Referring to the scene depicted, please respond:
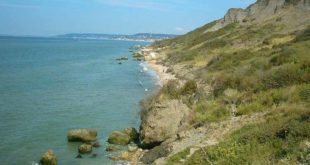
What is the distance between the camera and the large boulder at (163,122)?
2117cm

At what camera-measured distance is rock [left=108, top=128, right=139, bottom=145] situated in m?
23.6

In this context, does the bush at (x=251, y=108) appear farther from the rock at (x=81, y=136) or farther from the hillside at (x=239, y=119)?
the rock at (x=81, y=136)

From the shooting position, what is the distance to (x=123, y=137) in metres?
23.8

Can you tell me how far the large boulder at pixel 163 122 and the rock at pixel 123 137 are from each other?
72.2 inches

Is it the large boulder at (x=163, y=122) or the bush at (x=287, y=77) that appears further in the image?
the large boulder at (x=163, y=122)

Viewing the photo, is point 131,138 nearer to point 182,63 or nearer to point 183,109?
point 183,109

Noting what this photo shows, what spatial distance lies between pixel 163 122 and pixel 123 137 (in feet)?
11.0

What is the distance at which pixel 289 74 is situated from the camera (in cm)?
2123

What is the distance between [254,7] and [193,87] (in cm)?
7564

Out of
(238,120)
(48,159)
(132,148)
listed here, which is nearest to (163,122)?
(132,148)

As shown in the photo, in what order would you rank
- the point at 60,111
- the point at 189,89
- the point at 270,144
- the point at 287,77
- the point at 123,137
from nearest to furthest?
the point at 270,144
the point at 287,77
the point at 123,137
the point at 189,89
the point at 60,111

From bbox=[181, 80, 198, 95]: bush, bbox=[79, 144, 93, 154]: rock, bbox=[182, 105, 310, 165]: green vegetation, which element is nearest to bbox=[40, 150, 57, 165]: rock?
bbox=[79, 144, 93, 154]: rock

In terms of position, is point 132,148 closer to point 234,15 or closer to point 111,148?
point 111,148

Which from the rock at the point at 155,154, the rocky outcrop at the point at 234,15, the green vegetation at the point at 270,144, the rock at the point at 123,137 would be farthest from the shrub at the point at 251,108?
the rocky outcrop at the point at 234,15
